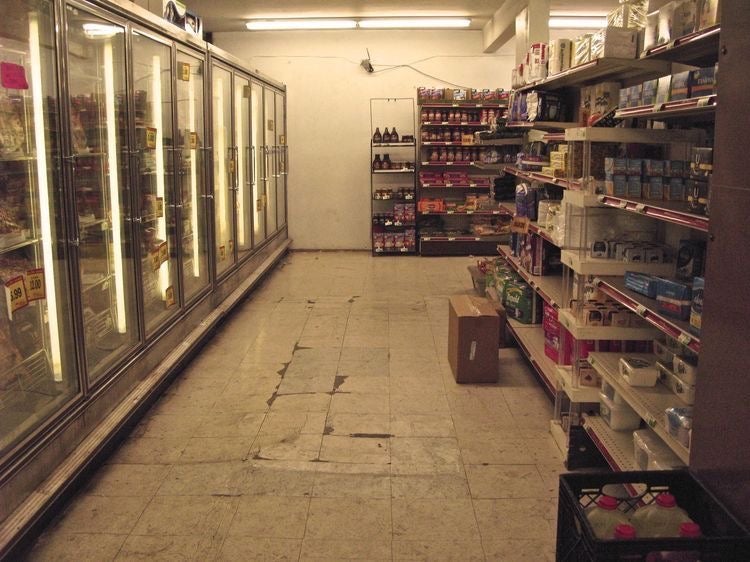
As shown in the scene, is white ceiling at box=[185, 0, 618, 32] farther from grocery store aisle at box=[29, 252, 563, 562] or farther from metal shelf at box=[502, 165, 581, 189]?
grocery store aisle at box=[29, 252, 563, 562]

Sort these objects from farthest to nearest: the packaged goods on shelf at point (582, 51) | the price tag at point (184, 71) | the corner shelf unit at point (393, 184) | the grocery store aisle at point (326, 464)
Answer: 1. the corner shelf unit at point (393, 184)
2. the price tag at point (184, 71)
3. the packaged goods on shelf at point (582, 51)
4. the grocery store aisle at point (326, 464)

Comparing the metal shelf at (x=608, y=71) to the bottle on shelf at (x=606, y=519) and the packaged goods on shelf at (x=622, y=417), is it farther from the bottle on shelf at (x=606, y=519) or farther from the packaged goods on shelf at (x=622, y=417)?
the bottle on shelf at (x=606, y=519)

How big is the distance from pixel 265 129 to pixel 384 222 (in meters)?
2.27

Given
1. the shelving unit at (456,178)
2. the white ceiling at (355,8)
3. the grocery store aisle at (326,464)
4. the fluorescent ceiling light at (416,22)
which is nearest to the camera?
the grocery store aisle at (326,464)

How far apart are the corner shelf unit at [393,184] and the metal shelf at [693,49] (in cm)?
698

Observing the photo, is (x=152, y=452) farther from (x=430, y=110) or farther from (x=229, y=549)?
(x=430, y=110)

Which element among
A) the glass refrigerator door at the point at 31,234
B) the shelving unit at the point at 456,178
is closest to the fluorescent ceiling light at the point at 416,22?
the shelving unit at the point at 456,178

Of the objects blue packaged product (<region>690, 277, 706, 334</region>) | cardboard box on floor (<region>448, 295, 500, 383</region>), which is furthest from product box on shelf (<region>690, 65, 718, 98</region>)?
cardboard box on floor (<region>448, 295, 500, 383</region>)

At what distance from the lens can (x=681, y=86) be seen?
2.75 m

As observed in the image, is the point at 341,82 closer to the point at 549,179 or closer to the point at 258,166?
the point at 258,166

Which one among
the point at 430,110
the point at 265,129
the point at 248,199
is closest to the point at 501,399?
the point at 248,199

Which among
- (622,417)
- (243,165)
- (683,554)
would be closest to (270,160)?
(243,165)

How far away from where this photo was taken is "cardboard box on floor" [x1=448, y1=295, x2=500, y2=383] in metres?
5.03

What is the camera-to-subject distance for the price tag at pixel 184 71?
18.1 feet
